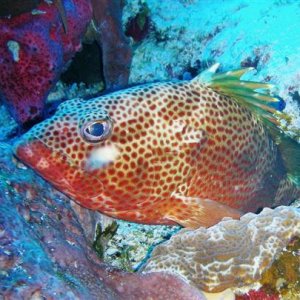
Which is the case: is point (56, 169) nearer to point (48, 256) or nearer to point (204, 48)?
point (48, 256)

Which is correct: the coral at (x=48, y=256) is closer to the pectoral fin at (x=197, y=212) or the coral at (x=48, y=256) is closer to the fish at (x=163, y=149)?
the fish at (x=163, y=149)

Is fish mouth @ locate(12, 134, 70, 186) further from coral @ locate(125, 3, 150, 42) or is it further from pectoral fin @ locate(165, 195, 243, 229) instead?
coral @ locate(125, 3, 150, 42)

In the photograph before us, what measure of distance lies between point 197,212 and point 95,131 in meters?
1.25

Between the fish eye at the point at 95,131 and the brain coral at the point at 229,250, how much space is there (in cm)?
110

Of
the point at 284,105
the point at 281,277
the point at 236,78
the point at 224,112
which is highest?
the point at 236,78

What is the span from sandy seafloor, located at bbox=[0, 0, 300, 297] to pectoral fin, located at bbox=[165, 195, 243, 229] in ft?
2.27

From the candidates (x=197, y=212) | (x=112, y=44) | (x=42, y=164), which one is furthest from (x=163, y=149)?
(x=112, y=44)

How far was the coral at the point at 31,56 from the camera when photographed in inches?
182

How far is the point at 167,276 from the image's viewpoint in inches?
114

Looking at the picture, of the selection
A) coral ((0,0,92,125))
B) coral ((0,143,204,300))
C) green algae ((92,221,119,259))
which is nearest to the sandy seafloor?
green algae ((92,221,119,259))

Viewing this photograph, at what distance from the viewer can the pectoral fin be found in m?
3.52

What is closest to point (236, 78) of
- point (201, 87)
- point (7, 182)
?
point (201, 87)

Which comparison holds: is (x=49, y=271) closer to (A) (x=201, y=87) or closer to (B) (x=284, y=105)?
(A) (x=201, y=87)

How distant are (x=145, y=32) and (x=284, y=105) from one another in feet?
14.2
